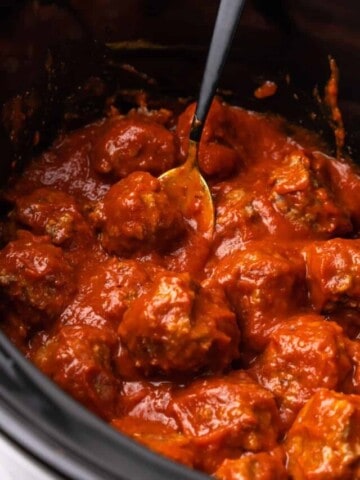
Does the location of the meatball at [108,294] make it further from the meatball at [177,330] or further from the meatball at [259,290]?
the meatball at [259,290]

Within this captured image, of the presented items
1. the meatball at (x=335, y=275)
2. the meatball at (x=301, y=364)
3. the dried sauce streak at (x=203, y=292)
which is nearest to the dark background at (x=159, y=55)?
the dried sauce streak at (x=203, y=292)

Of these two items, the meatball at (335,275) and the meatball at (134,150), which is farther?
the meatball at (134,150)

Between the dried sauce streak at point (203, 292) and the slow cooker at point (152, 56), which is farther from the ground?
the slow cooker at point (152, 56)

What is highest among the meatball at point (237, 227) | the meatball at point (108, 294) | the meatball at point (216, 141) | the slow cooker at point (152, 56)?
the slow cooker at point (152, 56)

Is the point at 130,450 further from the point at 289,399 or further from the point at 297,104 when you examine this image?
the point at 297,104

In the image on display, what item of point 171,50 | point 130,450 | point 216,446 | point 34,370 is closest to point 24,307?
point 216,446

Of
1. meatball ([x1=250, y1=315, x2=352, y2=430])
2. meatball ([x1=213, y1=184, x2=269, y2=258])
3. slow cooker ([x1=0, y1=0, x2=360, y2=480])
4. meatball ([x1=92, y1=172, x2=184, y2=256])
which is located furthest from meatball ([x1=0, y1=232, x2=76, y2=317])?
meatball ([x1=250, y1=315, x2=352, y2=430])
